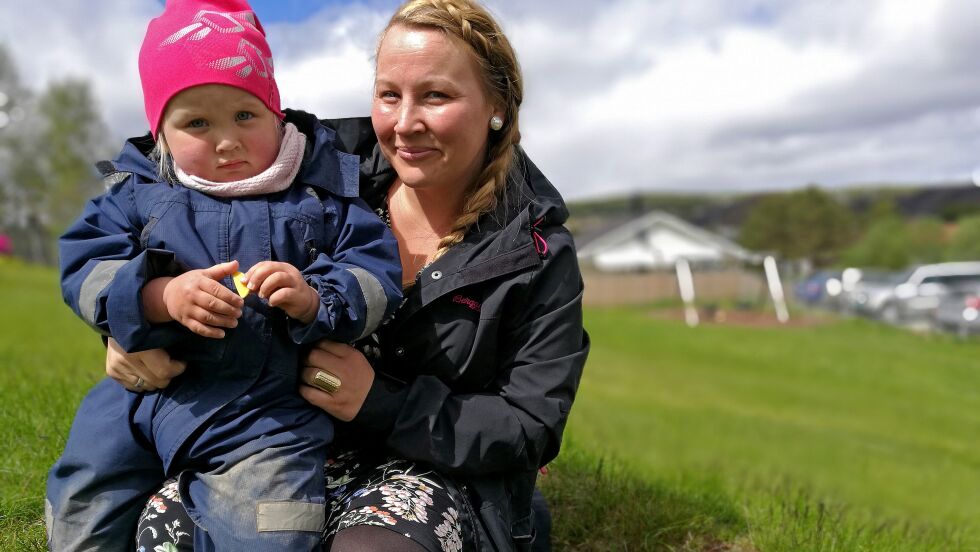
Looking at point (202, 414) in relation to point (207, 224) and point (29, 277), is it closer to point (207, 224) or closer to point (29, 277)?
point (207, 224)

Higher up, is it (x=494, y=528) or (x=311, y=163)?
(x=311, y=163)

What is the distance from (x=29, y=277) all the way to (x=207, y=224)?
2631 cm

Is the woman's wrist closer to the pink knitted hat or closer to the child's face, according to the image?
the child's face

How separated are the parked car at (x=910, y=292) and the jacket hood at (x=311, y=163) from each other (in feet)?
82.0

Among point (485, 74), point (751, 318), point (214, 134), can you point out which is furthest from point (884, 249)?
point (214, 134)

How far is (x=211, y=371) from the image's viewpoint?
2.19 m

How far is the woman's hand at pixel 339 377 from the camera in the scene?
2242 mm

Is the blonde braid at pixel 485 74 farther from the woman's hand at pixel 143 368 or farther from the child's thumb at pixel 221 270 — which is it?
the woman's hand at pixel 143 368

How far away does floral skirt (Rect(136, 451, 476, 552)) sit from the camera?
2150 millimetres

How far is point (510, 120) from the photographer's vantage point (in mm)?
2838

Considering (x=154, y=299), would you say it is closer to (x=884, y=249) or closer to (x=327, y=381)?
(x=327, y=381)

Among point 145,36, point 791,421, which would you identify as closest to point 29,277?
point 791,421

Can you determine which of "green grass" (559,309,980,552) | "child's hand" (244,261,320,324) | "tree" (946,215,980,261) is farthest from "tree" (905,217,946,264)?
"child's hand" (244,261,320,324)

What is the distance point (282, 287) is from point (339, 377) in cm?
33
